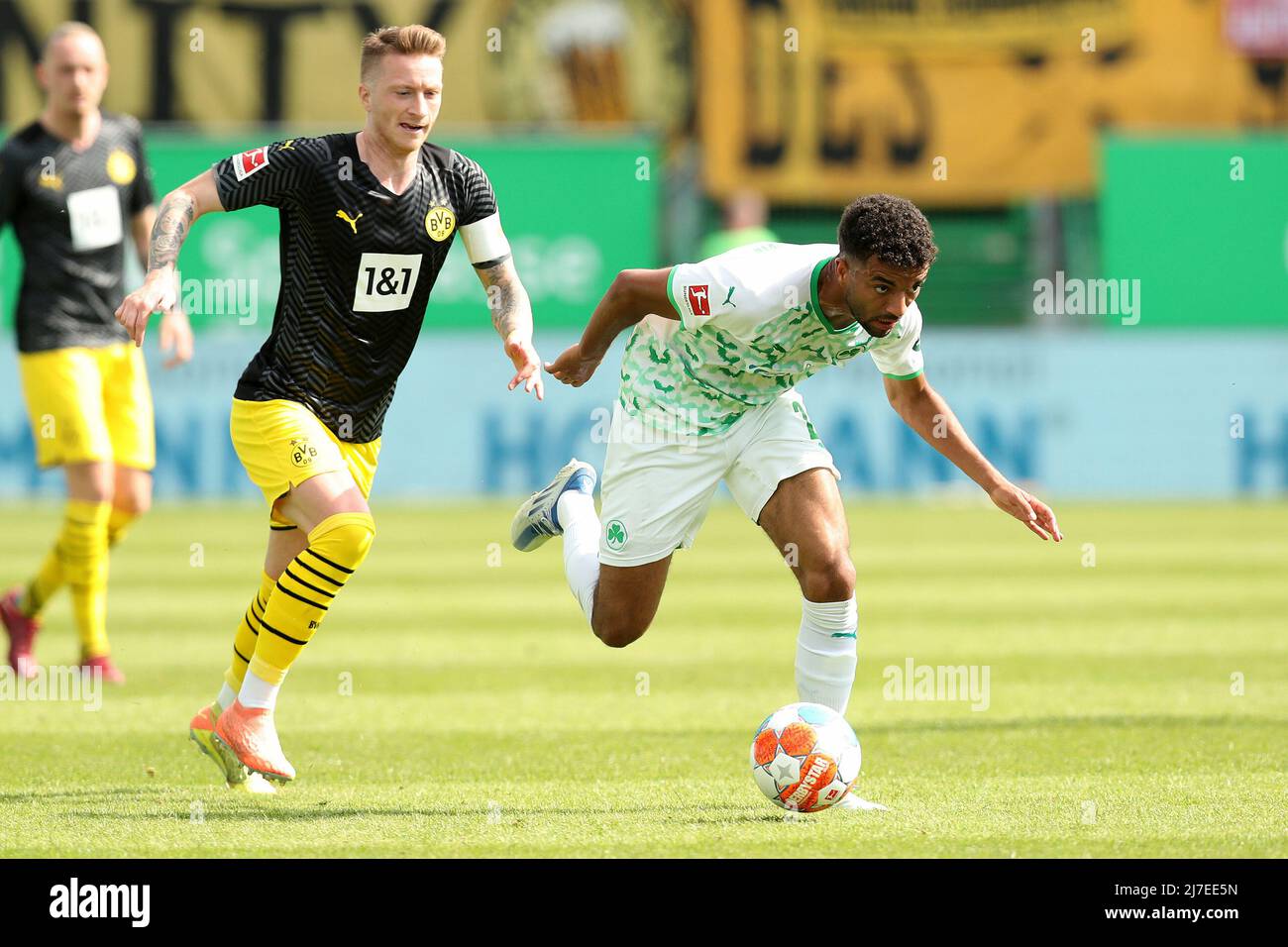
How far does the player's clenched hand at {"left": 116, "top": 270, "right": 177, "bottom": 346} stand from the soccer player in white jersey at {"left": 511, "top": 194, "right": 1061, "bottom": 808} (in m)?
1.28

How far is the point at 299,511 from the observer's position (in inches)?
266

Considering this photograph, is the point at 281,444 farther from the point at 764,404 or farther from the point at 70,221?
the point at 70,221

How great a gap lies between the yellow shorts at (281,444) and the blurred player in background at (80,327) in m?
2.82

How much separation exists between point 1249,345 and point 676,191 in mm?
8170

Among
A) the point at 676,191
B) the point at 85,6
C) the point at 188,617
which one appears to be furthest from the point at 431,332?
the point at 188,617

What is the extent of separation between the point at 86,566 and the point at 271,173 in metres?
3.47

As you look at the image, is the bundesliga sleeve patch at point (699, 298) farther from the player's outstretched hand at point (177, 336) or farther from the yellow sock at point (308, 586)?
the player's outstretched hand at point (177, 336)

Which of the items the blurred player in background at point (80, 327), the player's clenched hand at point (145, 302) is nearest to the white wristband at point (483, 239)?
the player's clenched hand at point (145, 302)

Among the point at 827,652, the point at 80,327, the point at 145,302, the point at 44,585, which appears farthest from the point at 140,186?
the point at 827,652

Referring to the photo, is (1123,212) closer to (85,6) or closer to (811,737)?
(85,6)

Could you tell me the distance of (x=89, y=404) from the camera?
9508mm

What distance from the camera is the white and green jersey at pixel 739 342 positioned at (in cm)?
650

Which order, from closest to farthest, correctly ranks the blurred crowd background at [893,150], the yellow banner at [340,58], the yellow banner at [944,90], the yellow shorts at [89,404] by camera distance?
the yellow shorts at [89,404]
the blurred crowd background at [893,150]
the yellow banner at [944,90]
the yellow banner at [340,58]

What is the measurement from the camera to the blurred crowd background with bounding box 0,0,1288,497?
21.5m
